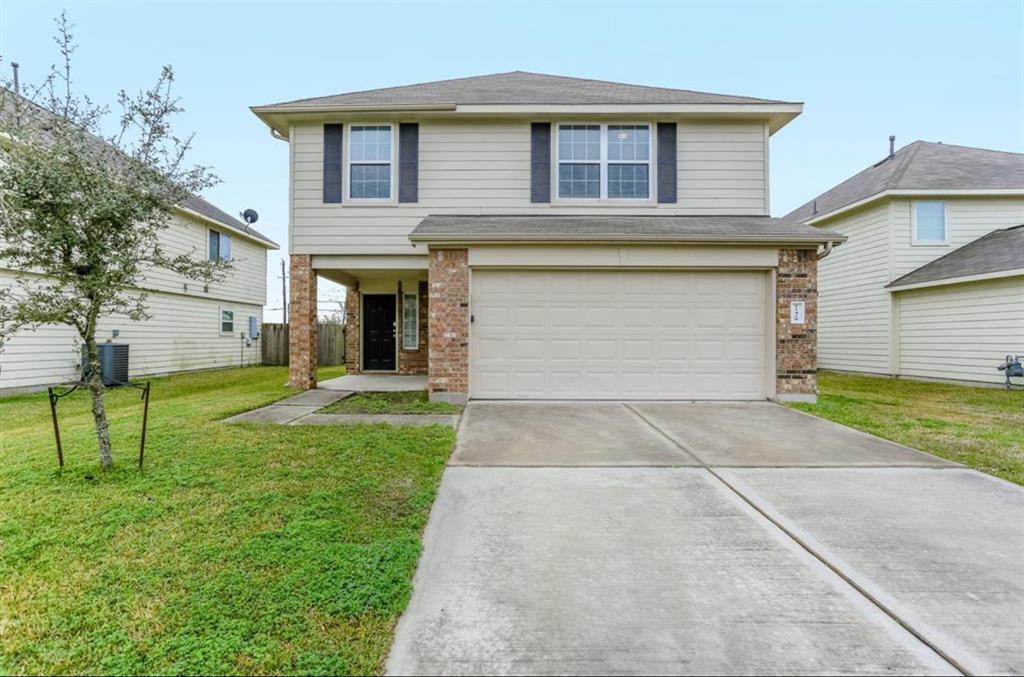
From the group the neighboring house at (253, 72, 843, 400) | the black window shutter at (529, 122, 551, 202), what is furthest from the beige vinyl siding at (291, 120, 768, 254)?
the black window shutter at (529, 122, 551, 202)

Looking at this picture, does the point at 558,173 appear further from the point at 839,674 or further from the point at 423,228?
the point at 839,674

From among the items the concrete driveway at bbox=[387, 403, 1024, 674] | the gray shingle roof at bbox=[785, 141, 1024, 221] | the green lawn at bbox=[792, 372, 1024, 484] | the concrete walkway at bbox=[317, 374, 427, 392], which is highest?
the gray shingle roof at bbox=[785, 141, 1024, 221]

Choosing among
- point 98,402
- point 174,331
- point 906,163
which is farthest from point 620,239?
point 174,331

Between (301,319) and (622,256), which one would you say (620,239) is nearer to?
(622,256)

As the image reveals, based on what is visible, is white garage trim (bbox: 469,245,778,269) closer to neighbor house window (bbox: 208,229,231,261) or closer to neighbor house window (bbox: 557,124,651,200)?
neighbor house window (bbox: 557,124,651,200)

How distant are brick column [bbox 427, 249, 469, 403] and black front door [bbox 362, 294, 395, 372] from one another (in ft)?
15.0

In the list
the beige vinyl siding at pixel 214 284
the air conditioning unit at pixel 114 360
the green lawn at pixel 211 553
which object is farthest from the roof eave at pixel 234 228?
the green lawn at pixel 211 553

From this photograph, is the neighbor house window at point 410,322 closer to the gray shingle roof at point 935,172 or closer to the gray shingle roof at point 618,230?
the gray shingle roof at point 618,230

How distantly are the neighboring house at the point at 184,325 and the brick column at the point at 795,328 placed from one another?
426 inches

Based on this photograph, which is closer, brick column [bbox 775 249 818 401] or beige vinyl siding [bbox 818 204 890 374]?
brick column [bbox 775 249 818 401]

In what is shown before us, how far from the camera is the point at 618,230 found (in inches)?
307

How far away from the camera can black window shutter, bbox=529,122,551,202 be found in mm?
9195

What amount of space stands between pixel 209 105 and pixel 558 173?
37.6 ft

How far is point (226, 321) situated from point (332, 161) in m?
10.3
